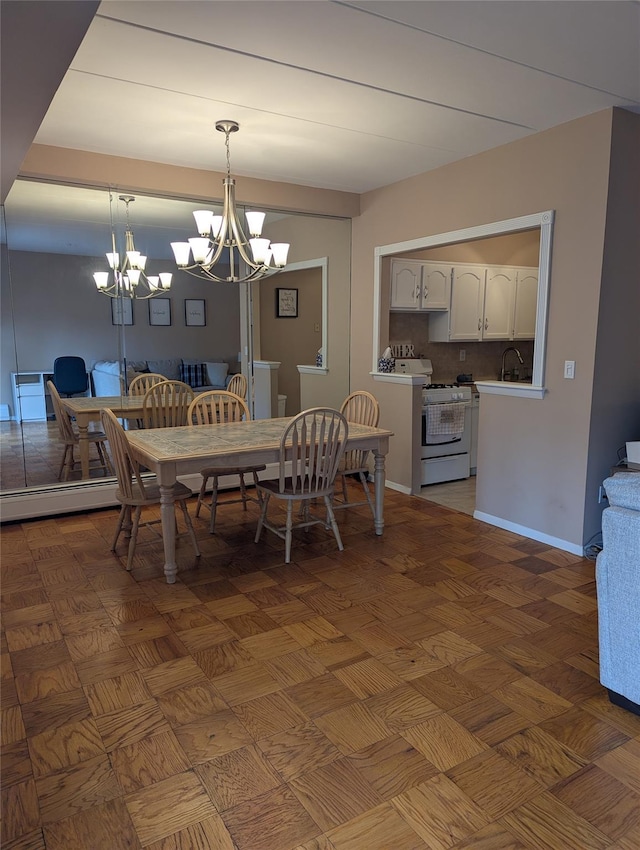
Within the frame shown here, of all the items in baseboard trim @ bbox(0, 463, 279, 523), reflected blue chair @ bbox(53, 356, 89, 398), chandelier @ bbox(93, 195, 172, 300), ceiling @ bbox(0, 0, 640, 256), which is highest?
ceiling @ bbox(0, 0, 640, 256)

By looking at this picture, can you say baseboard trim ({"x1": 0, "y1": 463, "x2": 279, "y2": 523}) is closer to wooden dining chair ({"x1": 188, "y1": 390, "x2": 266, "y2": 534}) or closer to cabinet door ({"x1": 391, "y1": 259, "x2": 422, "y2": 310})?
wooden dining chair ({"x1": 188, "y1": 390, "x2": 266, "y2": 534})

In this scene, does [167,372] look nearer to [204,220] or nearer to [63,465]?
[63,465]

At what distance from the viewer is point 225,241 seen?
3559 millimetres

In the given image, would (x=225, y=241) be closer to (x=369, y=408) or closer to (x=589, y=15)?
(x=369, y=408)

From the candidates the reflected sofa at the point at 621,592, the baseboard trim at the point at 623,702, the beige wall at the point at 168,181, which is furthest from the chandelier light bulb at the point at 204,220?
the baseboard trim at the point at 623,702

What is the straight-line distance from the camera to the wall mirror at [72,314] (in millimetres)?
3873

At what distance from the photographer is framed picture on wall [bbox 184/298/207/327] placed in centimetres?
453

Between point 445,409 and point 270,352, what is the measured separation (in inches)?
64.4

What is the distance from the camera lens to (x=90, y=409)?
13.6ft

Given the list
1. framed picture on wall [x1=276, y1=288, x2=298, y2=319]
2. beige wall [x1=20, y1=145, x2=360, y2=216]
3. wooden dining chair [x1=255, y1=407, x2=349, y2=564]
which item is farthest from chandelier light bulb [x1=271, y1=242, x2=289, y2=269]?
framed picture on wall [x1=276, y1=288, x2=298, y2=319]

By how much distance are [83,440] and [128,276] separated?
126 centimetres

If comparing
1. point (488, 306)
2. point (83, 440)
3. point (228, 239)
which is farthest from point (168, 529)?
point (488, 306)

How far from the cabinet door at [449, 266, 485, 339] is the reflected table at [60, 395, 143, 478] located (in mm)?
3025

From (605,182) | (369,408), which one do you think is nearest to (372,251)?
(369,408)
